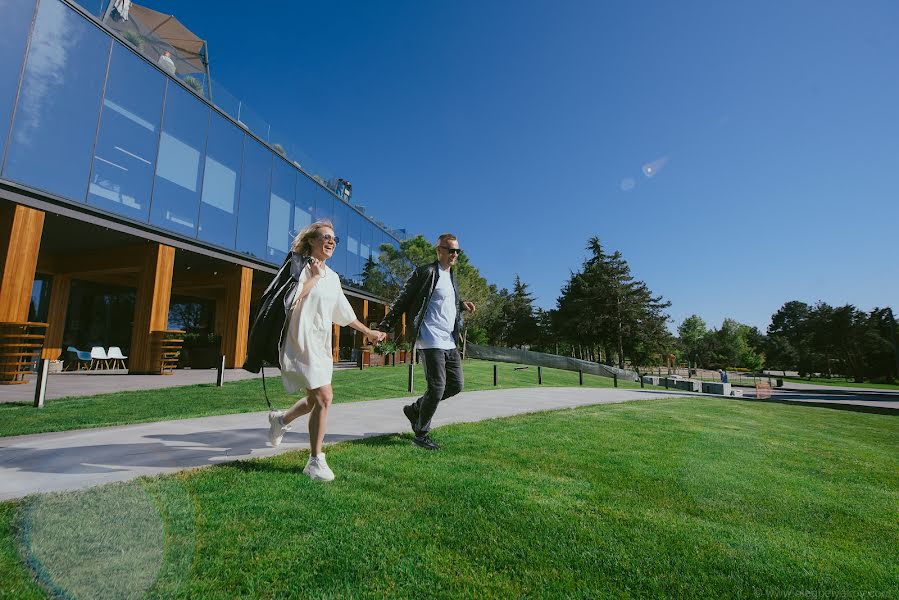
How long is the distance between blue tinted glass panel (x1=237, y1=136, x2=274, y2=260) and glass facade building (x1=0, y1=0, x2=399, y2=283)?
0.05m

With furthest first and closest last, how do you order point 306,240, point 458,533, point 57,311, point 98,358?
1. point 57,311
2. point 98,358
3. point 306,240
4. point 458,533

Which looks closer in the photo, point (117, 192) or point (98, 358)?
point (117, 192)

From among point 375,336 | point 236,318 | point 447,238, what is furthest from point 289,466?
point 236,318

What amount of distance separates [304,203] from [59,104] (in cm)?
1101

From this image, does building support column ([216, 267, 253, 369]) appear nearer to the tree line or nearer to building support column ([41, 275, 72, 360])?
building support column ([41, 275, 72, 360])

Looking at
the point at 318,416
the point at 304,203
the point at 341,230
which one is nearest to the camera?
the point at 318,416

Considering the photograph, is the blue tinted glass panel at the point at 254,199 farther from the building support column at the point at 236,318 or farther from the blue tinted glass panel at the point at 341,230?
the blue tinted glass panel at the point at 341,230

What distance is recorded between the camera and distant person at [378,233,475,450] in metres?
3.99

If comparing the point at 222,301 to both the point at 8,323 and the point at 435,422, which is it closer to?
the point at 8,323

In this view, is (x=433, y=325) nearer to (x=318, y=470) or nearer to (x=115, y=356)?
(x=318, y=470)

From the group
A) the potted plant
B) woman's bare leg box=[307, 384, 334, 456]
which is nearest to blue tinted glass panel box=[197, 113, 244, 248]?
the potted plant

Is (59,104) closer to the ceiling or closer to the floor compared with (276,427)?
closer to the ceiling

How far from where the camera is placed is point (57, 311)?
1711 cm

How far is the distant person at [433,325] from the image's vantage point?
13.1 feet
